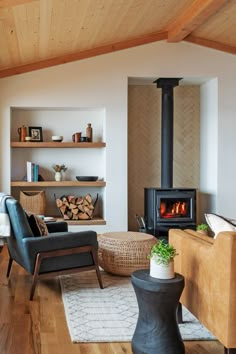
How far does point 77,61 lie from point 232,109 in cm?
250

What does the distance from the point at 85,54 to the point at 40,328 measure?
4513mm

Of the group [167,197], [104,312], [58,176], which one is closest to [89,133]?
[58,176]

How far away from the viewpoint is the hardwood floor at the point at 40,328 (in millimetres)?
2770

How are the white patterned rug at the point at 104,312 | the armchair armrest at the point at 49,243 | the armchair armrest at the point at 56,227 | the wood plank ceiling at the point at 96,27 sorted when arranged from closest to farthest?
the white patterned rug at the point at 104,312, the armchair armrest at the point at 49,243, the wood plank ceiling at the point at 96,27, the armchair armrest at the point at 56,227

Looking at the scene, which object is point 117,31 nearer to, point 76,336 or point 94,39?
point 94,39

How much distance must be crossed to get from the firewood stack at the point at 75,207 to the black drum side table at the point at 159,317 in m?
4.12

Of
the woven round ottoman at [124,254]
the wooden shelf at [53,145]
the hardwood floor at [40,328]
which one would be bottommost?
the hardwood floor at [40,328]

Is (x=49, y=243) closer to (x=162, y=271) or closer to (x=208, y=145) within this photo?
(x=162, y=271)

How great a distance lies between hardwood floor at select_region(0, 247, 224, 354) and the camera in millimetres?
2770

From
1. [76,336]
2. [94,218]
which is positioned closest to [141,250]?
[76,336]

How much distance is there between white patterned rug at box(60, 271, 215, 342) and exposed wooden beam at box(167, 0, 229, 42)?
323cm

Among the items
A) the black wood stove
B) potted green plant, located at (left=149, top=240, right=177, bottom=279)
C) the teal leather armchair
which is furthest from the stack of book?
potted green plant, located at (left=149, top=240, right=177, bottom=279)

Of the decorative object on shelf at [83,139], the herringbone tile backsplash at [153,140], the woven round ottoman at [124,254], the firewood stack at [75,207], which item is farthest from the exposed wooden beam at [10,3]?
the herringbone tile backsplash at [153,140]

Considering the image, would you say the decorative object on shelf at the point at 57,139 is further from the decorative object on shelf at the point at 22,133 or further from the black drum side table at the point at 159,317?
the black drum side table at the point at 159,317
